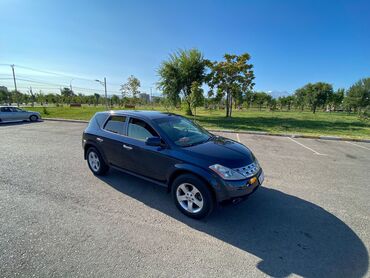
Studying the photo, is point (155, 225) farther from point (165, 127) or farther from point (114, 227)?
point (165, 127)

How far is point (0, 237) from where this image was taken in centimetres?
254

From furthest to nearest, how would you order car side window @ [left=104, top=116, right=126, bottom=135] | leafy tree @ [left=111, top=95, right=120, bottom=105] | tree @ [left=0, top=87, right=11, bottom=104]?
leafy tree @ [left=111, top=95, right=120, bottom=105] < tree @ [left=0, top=87, right=11, bottom=104] < car side window @ [left=104, top=116, right=126, bottom=135]

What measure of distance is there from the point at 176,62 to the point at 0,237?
20714 millimetres

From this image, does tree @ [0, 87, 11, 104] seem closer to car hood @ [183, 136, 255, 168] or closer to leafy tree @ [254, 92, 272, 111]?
leafy tree @ [254, 92, 272, 111]

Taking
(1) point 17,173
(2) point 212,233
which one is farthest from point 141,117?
(1) point 17,173

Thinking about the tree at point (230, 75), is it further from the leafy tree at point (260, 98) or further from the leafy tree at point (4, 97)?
the leafy tree at point (4, 97)

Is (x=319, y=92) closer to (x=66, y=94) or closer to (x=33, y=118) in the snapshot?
(x=33, y=118)

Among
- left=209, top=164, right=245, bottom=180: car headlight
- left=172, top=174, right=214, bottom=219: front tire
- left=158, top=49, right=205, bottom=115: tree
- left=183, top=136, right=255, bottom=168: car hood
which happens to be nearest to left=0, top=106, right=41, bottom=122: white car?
left=158, top=49, right=205, bottom=115: tree

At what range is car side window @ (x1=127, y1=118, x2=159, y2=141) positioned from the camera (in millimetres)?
3498

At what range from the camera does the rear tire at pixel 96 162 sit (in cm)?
441

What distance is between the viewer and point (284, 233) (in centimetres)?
271

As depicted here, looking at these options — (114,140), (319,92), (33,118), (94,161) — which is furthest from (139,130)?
(319,92)

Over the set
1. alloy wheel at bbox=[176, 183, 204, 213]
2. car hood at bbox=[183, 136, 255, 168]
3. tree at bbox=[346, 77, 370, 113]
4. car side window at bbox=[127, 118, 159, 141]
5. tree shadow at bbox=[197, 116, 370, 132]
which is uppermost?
tree at bbox=[346, 77, 370, 113]

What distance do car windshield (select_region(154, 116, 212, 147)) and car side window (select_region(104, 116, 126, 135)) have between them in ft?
2.77
